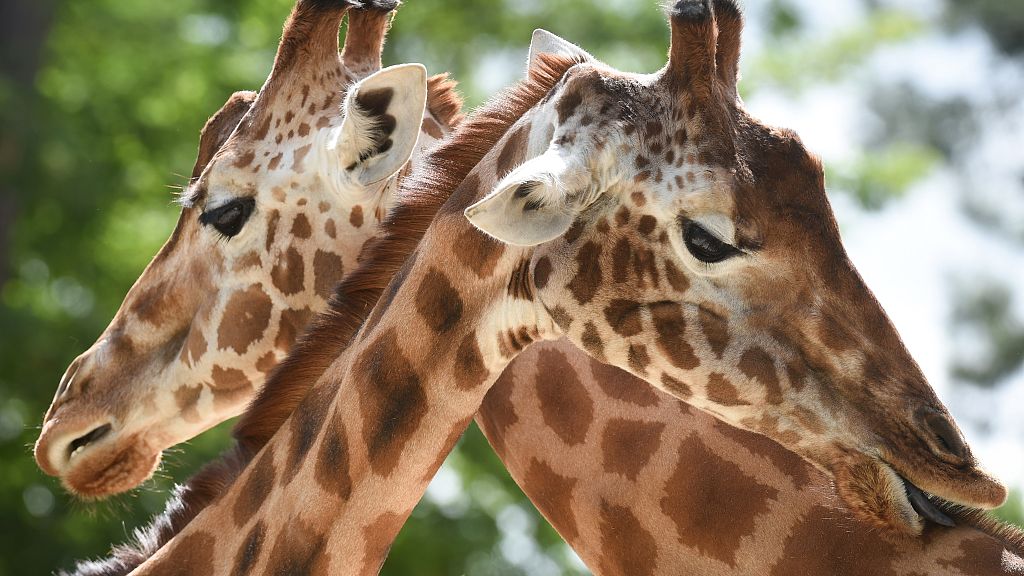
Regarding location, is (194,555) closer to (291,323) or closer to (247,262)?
(291,323)

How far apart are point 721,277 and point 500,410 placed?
119 cm

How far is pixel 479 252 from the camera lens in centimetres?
322

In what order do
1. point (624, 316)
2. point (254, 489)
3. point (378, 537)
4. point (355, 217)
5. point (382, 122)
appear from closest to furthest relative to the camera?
1. point (624, 316)
2. point (378, 537)
3. point (254, 489)
4. point (382, 122)
5. point (355, 217)

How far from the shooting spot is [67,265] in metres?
13.1

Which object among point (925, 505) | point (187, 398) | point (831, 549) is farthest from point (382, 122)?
point (925, 505)

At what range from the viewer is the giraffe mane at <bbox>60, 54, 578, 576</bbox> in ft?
11.5

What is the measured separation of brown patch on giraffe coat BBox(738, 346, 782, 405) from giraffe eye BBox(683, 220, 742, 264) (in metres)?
0.23

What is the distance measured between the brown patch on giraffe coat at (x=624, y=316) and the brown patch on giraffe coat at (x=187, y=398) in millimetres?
1910

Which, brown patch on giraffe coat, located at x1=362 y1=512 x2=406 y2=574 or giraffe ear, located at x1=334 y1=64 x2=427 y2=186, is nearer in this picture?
brown patch on giraffe coat, located at x1=362 y1=512 x2=406 y2=574

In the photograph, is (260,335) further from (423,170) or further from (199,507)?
(423,170)

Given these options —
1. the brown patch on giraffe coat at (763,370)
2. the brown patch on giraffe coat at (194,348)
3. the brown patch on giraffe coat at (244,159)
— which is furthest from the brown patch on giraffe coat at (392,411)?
the brown patch on giraffe coat at (244,159)

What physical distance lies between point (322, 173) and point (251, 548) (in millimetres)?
1452

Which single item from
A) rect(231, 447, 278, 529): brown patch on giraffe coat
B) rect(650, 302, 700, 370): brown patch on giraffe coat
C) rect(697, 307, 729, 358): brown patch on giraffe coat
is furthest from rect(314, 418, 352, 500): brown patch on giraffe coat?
rect(697, 307, 729, 358): brown patch on giraffe coat

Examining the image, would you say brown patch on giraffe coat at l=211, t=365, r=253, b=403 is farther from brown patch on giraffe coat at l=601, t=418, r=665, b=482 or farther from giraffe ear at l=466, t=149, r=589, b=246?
giraffe ear at l=466, t=149, r=589, b=246
